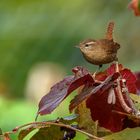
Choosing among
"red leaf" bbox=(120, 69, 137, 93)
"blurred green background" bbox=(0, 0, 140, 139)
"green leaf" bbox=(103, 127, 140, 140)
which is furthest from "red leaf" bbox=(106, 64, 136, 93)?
"blurred green background" bbox=(0, 0, 140, 139)

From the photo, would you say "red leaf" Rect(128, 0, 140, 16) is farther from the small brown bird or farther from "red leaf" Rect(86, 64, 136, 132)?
"red leaf" Rect(86, 64, 136, 132)

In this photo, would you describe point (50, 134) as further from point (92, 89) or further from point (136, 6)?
point (136, 6)

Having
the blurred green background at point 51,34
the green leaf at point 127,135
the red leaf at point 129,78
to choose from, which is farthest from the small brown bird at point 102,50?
the blurred green background at point 51,34

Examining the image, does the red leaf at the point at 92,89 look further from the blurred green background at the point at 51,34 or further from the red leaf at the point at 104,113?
the blurred green background at the point at 51,34

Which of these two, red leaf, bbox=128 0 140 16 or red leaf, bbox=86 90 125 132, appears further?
red leaf, bbox=128 0 140 16

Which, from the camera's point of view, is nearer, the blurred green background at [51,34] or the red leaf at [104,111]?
the red leaf at [104,111]

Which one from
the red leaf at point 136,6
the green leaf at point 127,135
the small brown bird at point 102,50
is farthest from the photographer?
the red leaf at point 136,6
